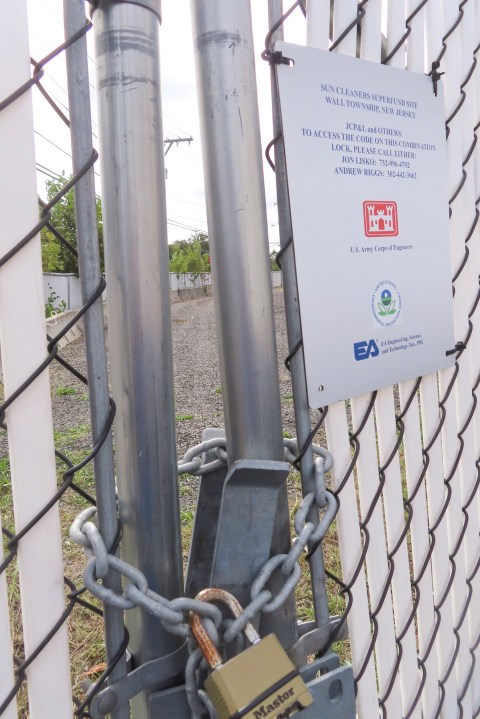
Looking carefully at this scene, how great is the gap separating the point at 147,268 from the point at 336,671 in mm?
564

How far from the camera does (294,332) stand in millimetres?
761

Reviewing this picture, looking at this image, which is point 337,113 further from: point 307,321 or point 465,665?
point 465,665

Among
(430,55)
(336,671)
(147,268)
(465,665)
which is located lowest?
(465,665)

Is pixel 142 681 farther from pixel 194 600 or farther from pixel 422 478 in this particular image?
pixel 422 478

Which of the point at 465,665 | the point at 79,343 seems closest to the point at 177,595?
the point at 465,665

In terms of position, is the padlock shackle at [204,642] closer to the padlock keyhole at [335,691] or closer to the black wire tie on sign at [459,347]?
the padlock keyhole at [335,691]

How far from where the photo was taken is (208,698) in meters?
0.62

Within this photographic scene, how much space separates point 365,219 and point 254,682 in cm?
61

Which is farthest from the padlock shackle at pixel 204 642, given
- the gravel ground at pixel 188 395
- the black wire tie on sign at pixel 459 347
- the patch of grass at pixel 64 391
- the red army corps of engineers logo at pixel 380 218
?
the patch of grass at pixel 64 391

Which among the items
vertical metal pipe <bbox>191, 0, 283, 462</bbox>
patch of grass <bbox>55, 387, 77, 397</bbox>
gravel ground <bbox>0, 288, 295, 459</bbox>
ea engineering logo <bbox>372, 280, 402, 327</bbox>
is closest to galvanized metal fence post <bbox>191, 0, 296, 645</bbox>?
vertical metal pipe <bbox>191, 0, 283, 462</bbox>

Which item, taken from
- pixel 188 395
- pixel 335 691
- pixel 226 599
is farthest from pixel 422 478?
pixel 188 395

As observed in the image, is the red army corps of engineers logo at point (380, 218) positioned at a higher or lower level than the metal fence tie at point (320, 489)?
higher

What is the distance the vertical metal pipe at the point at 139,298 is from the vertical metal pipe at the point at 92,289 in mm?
17

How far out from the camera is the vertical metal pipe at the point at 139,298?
1.95ft
